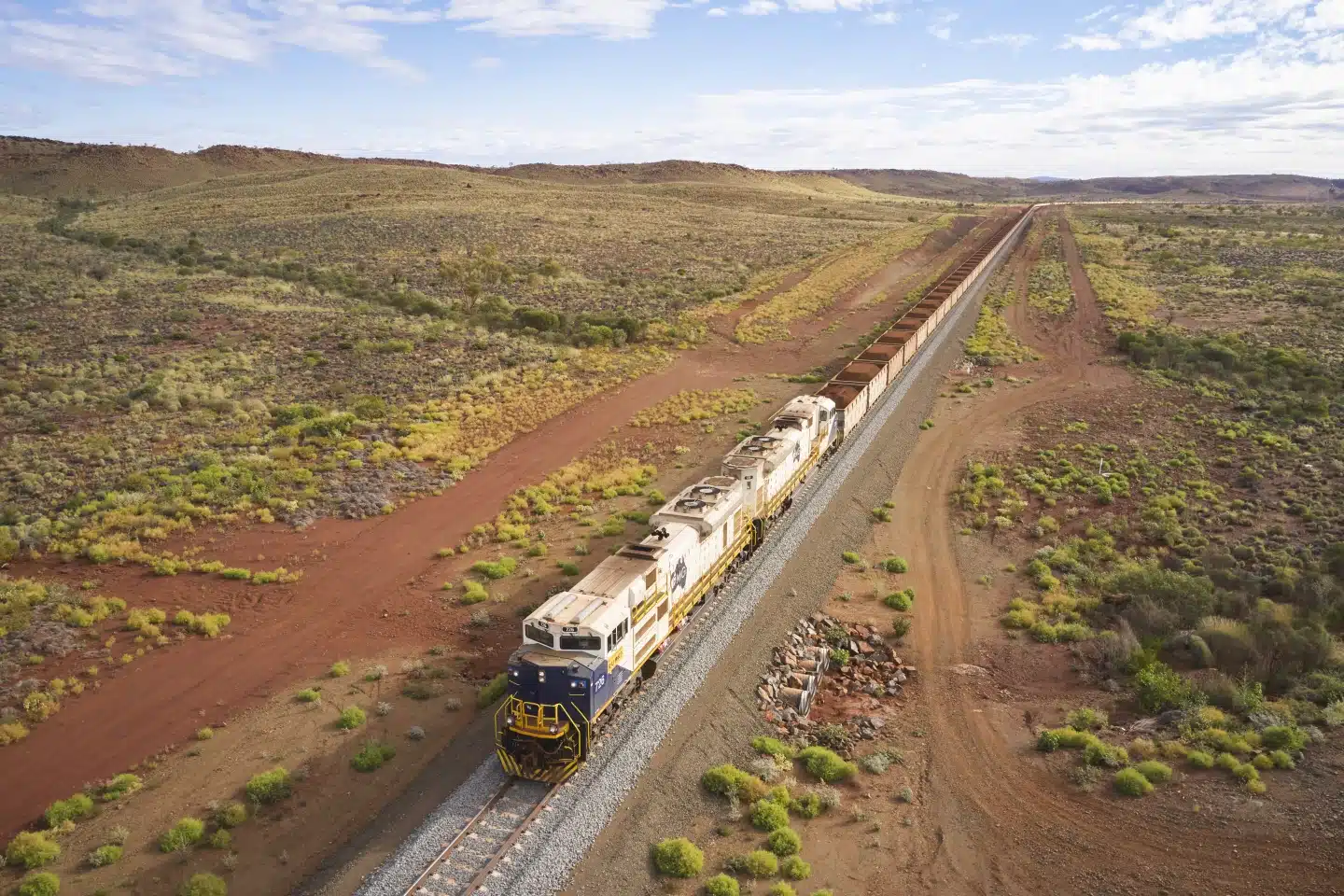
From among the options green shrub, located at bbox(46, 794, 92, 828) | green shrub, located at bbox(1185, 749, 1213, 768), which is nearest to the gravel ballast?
green shrub, located at bbox(46, 794, 92, 828)

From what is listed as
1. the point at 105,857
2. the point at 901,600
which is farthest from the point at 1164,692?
the point at 105,857

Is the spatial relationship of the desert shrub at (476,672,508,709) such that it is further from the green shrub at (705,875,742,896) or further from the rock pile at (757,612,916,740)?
the green shrub at (705,875,742,896)

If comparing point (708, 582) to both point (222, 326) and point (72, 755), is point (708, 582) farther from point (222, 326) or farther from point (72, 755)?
point (222, 326)

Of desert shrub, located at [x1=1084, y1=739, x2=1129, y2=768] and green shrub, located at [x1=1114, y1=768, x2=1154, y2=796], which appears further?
desert shrub, located at [x1=1084, y1=739, x2=1129, y2=768]

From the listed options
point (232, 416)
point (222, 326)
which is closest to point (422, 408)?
point (232, 416)

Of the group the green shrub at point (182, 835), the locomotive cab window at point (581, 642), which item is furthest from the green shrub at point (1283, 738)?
the green shrub at point (182, 835)

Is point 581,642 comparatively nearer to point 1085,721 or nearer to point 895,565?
point 1085,721

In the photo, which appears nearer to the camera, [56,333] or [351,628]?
[351,628]
